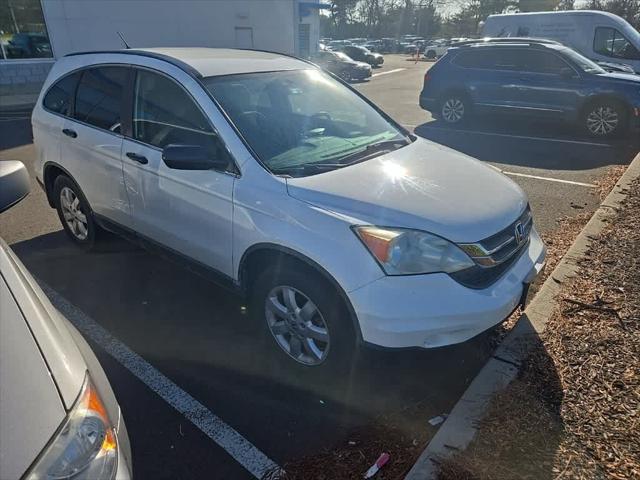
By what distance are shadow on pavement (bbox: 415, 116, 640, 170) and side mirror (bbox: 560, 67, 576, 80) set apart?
3.02ft

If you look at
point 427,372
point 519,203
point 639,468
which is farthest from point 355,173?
point 639,468

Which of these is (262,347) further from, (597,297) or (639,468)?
(597,297)

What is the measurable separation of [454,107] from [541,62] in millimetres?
1967

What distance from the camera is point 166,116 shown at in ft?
10.7

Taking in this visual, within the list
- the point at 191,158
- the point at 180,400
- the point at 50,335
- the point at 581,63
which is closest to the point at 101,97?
the point at 191,158

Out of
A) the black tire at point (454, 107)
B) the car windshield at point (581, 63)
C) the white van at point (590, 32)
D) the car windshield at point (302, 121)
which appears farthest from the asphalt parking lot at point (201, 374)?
the white van at point (590, 32)

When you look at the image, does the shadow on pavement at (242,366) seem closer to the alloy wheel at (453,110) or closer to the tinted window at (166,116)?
the tinted window at (166,116)

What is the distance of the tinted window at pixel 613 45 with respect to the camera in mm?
12102

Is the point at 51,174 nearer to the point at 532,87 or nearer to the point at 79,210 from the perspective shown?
the point at 79,210

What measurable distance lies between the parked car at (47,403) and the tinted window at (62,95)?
3.12 m

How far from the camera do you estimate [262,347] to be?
3.15 m

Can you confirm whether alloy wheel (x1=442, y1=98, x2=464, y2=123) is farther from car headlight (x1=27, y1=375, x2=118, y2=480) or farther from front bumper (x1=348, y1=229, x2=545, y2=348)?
car headlight (x1=27, y1=375, x2=118, y2=480)

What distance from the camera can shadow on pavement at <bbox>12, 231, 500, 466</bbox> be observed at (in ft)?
8.28

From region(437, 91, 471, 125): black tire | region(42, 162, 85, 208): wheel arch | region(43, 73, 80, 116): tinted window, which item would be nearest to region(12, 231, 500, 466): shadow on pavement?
region(42, 162, 85, 208): wheel arch
